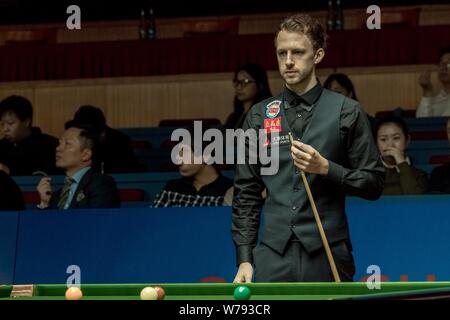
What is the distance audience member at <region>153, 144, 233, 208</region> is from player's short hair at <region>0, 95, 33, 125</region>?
5.57 ft

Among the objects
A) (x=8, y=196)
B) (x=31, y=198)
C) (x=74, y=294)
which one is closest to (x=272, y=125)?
(x=74, y=294)

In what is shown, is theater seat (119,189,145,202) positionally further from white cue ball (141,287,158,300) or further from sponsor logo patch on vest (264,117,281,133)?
white cue ball (141,287,158,300)

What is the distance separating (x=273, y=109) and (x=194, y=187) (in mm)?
1854

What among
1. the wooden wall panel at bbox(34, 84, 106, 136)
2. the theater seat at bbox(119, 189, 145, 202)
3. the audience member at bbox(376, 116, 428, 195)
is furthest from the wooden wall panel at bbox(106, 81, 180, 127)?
the audience member at bbox(376, 116, 428, 195)

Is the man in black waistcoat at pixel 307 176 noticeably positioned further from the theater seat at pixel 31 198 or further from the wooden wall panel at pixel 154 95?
the wooden wall panel at pixel 154 95

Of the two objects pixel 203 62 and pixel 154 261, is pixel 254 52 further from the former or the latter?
pixel 154 261

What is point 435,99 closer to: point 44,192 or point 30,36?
point 44,192

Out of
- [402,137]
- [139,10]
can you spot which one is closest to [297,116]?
[402,137]

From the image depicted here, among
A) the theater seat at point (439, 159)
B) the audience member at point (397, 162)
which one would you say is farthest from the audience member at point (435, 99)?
the audience member at point (397, 162)

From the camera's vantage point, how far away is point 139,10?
8836mm

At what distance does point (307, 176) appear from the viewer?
10.2 ft

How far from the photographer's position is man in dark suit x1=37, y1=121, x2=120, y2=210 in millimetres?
4938
